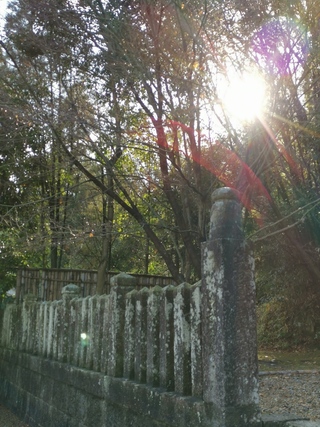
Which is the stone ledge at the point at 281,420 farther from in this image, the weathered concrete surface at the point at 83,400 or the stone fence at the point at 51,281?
the stone fence at the point at 51,281

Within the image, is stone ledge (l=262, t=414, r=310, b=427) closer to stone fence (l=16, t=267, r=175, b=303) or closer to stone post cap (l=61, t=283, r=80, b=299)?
stone post cap (l=61, t=283, r=80, b=299)

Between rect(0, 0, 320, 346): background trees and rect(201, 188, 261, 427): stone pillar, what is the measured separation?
493cm

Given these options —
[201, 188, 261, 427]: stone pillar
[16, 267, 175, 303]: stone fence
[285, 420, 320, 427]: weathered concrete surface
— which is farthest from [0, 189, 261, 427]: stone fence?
[16, 267, 175, 303]: stone fence

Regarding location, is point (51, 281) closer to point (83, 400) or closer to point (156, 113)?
point (156, 113)

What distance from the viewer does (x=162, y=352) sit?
448 cm

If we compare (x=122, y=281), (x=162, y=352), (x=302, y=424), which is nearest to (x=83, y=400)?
(x=122, y=281)

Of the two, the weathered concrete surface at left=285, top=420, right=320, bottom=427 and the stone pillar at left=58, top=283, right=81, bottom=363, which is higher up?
the stone pillar at left=58, top=283, right=81, bottom=363

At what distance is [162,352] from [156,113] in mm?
6446

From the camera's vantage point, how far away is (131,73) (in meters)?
9.69

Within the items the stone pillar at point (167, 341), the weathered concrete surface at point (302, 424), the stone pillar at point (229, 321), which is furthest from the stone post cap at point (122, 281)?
the weathered concrete surface at point (302, 424)

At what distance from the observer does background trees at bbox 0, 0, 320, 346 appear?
897 centimetres

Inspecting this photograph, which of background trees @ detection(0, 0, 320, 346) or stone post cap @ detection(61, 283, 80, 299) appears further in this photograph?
background trees @ detection(0, 0, 320, 346)

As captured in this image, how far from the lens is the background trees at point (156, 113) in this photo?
8969 millimetres

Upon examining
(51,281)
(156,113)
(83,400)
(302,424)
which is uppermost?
(156,113)
